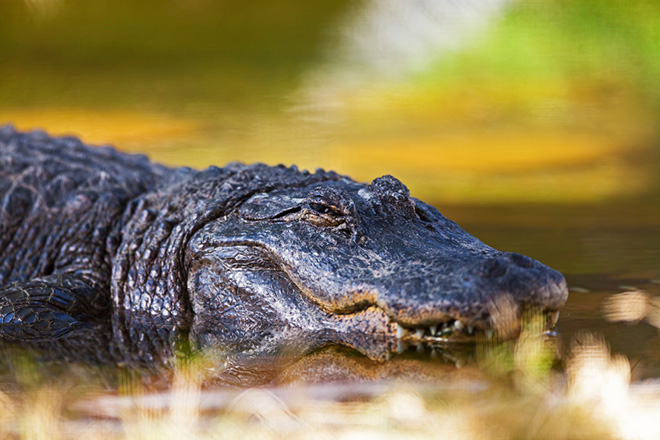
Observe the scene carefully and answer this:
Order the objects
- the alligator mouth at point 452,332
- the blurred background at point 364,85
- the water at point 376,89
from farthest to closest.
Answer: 1. the blurred background at point 364,85
2. the water at point 376,89
3. the alligator mouth at point 452,332

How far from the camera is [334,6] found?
30.3 feet

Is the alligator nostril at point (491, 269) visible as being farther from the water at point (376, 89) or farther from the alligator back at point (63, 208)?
the water at point (376, 89)

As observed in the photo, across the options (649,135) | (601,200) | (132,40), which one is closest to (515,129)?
(649,135)

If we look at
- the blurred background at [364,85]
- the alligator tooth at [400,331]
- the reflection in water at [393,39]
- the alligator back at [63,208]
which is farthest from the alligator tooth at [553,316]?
the reflection in water at [393,39]

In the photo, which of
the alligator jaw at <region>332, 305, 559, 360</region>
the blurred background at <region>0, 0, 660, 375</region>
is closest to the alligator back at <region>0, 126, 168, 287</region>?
the alligator jaw at <region>332, 305, 559, 360</region>

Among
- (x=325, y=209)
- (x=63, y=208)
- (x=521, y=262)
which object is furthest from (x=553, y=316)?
(x=63, y=208)

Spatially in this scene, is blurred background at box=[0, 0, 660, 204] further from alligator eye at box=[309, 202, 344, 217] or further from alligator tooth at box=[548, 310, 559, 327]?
alligator tooth at box=[548, 310, 559, 327]

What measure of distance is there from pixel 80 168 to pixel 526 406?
10.2 ft

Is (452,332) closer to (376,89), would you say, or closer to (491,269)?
(491,269)

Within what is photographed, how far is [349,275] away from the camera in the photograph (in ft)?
10.7

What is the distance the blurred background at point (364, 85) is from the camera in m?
7.93

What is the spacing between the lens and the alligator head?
2953 millimetres

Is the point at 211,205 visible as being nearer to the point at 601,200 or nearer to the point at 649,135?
the point at 601,200

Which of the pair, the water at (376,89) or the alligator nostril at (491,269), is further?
the water at (376,89)
